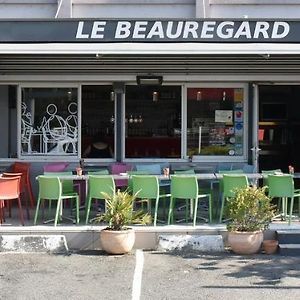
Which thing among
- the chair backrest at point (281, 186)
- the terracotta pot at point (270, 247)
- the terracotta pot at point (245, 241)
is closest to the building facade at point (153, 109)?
the chair backrest at point (281, 186)

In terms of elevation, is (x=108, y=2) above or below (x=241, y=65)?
above

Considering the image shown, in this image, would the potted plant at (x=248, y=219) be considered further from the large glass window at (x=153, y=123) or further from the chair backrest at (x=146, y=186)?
the large glass window at (x=153, y=123)

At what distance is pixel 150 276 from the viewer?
7633 mm

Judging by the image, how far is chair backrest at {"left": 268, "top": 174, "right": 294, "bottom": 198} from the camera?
9.62 m

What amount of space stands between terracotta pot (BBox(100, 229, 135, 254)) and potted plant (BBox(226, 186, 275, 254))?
1.40 m

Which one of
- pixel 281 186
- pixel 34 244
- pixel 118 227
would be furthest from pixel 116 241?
pixel 281 186

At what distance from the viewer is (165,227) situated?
30.9ft

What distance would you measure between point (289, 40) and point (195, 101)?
3.26m

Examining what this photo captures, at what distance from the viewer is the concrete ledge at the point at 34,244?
8.97 meters

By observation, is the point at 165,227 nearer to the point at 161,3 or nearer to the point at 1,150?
the point at 1,150

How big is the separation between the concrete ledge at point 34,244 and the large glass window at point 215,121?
187 inches

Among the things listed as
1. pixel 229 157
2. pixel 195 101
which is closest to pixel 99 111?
pixel 195 101

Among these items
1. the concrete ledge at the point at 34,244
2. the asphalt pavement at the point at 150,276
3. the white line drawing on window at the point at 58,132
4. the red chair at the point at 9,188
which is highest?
the white line drawing on window at the point at 58,132

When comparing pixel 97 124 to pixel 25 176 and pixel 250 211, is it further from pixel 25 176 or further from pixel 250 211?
pixel 250 211
